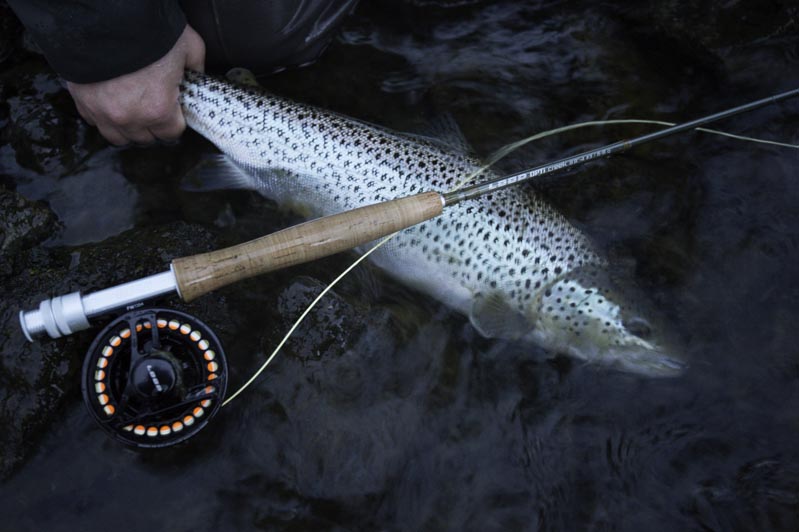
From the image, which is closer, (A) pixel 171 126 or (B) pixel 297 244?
(B) pixel 297 244

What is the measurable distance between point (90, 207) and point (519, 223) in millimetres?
2307

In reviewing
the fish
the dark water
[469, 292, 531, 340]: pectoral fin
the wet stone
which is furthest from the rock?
[469, 292, 531, 340]: pectoral fin

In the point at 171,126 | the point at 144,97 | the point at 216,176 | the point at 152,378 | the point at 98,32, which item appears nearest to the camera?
the point at 152,378

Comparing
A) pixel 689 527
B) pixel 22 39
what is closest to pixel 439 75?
pixel 22 39

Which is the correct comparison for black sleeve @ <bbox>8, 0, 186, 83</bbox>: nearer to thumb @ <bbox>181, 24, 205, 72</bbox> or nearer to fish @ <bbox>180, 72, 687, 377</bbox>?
thumb @ <bbox>181, 24, 205, 72</bbox>

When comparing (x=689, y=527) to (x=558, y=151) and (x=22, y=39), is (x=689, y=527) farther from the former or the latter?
(x=22, y=39)

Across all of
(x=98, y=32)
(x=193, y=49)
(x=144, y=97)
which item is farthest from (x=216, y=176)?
(x=98, y=32)

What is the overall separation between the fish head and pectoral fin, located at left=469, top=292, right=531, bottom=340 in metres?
0.08

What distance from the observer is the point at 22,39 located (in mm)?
3682

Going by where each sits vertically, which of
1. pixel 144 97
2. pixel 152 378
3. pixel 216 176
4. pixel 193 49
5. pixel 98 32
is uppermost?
pixel 98 32

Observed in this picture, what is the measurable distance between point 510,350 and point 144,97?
2.22 meters

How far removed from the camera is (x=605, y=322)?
2.97 meters

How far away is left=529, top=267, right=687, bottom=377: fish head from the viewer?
9.75 feet

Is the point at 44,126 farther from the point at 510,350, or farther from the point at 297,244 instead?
the point at 510,350
